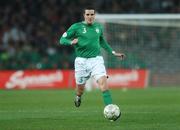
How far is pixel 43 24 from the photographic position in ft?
121

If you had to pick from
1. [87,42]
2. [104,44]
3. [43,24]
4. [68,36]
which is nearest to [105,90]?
[87,42]

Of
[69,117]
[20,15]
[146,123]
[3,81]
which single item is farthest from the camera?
[20,15]

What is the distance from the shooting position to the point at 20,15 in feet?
121

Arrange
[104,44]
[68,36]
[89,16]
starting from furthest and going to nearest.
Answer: [104,44], [68,36], [89,16]

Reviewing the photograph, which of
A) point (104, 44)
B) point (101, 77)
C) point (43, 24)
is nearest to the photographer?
point (101, 77)

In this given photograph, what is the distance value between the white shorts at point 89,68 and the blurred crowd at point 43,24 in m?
15.5

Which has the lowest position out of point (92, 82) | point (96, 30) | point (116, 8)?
point (92, 82)

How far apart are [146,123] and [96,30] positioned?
3.16m

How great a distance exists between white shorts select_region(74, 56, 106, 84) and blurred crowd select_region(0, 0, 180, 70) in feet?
50.7

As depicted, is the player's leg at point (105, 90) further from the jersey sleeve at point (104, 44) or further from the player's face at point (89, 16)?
the player's face at point (89, 16)

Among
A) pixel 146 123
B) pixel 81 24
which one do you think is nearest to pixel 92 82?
pixel 81 24

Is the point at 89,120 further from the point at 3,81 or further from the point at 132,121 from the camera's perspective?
the point at 3,81

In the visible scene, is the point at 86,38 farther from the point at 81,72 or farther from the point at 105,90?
the point at 105,90

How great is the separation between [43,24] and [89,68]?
20.6m
